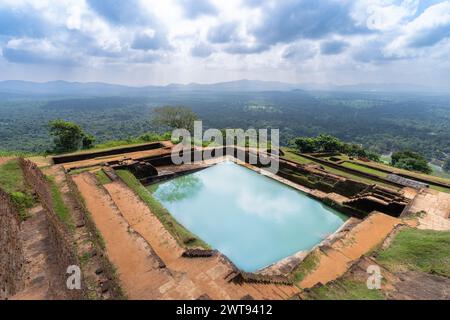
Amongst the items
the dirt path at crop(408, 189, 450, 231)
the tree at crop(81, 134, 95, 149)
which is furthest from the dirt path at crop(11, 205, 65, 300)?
the tree at crop(81, 134, 95, 149)

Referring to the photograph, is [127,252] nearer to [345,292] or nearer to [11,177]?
[11,177]

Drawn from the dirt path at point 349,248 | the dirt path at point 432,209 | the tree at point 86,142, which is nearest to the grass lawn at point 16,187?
the dirt path at point 349,248

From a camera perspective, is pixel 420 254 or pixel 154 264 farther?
pixel 420 254

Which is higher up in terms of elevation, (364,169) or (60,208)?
(60,208)

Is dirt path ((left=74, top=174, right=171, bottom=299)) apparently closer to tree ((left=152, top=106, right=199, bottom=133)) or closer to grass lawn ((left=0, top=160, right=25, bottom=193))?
grass lawn ((left=0, top=160, right=25, bottom=193))

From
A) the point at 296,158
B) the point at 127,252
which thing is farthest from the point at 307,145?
the point at 127,252

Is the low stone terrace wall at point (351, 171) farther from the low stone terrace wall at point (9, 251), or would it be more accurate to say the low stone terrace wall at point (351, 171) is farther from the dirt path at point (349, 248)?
the low stone terrace wall at point (9, 251)

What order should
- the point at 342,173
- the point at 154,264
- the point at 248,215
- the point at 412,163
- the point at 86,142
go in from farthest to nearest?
the point at 412,163 < the point at 86,142 < the point at 342,173 < the point at 248,215 < the point at 154,264
